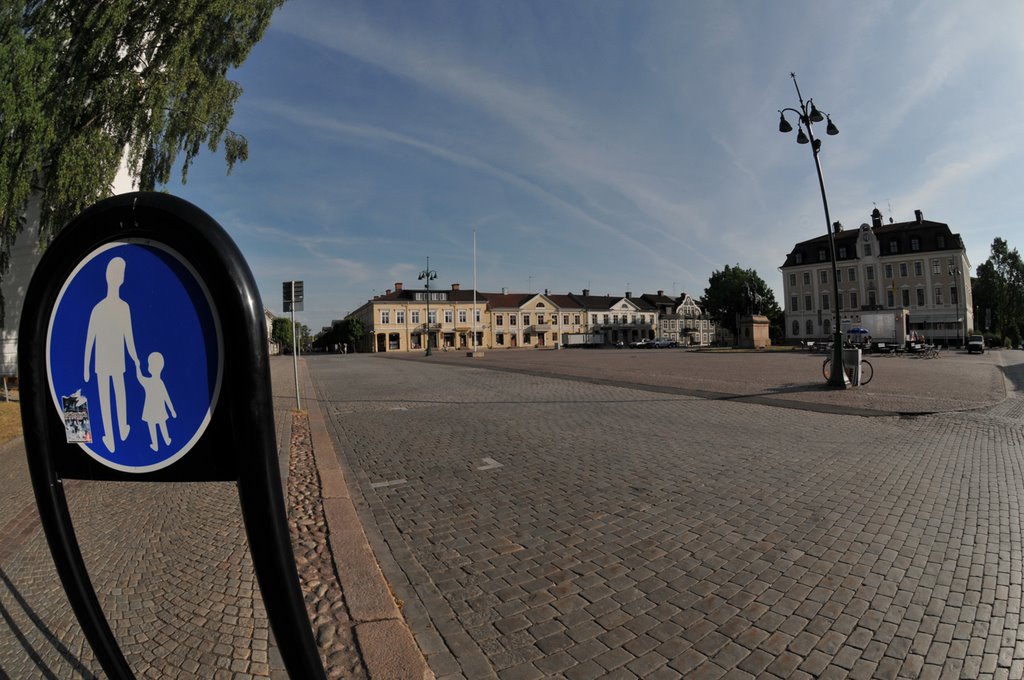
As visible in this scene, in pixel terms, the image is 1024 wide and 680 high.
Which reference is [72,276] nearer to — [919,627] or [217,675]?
[217,675]

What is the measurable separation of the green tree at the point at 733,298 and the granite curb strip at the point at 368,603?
80.5m

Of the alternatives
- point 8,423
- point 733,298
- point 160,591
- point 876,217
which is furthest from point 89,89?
point 876,217

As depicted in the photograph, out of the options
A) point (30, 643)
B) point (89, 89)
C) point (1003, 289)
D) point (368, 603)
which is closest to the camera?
point (30, 643)

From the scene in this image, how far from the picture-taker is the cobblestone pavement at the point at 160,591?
2354 mm

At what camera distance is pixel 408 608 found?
2840 mm

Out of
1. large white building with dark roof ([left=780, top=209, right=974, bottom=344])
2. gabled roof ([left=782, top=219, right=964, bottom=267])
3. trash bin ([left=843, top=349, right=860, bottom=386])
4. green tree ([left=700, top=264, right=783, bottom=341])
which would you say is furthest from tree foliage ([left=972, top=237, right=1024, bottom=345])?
trash bin ([left=843, top=349, right=860, bottom=386])

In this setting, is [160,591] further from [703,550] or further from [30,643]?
[703,550]

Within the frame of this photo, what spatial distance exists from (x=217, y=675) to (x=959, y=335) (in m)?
81.2

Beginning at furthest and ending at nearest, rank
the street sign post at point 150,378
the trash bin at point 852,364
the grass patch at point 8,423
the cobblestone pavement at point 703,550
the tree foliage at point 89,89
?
the trash bin at point 852,364, the tree foliage at point 89,89, the grass patch at point 8,423, the cobblestone pavement at point 703,550, the street sign post at point 150,378

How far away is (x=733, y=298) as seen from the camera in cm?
7719

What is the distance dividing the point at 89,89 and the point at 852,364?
22.2m

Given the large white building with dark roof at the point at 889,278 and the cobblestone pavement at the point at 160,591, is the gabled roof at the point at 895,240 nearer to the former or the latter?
the large white building with dark roof at the point at 889,278

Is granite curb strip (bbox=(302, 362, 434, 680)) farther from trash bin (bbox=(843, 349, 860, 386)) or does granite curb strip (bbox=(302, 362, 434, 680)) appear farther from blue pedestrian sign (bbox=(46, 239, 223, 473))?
trash bin (bbox=(843, 349, 860, 386))

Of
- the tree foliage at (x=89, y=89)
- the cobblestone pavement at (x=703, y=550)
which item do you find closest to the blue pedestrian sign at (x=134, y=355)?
the cobblestone pavement at (x=703, y=550)
